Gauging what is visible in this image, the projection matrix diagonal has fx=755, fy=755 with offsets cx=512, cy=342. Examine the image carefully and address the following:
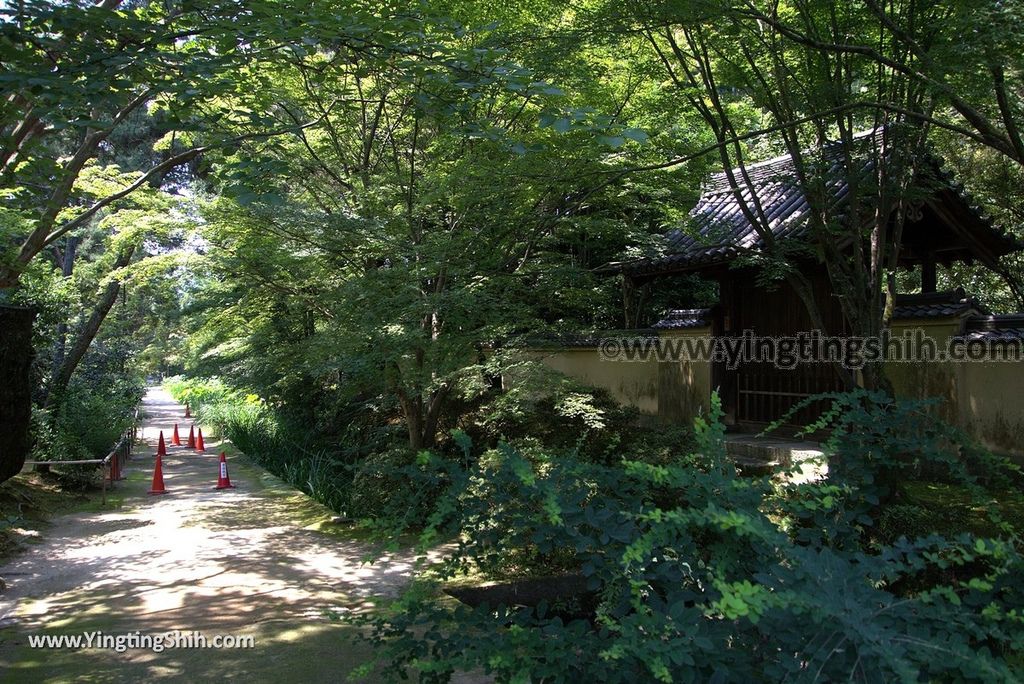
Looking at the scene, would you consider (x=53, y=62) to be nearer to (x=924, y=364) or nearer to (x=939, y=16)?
(x=939, y=16)

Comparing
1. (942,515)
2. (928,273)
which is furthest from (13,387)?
(928,273)

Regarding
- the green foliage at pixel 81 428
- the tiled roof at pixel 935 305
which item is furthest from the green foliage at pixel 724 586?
the green foliage at pixel 81 428

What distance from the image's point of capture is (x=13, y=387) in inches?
161

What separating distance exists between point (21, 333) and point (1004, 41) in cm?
650

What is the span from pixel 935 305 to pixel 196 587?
25.0 ft

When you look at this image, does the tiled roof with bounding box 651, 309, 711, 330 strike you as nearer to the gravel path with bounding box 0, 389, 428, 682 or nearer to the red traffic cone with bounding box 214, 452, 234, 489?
the gravel path with bounding box 0, 389, 428, 682

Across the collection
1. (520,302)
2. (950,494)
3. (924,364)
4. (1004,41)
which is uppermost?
(1004,41)

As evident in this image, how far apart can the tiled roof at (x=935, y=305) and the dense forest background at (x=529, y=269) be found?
73cm

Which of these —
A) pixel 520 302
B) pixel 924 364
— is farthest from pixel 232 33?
pixel 924 364

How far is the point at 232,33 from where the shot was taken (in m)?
4.41

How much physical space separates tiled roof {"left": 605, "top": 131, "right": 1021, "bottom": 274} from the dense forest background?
0.30 m

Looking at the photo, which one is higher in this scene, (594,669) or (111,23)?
(111,23)

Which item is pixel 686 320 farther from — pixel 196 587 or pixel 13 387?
pixel 13 387

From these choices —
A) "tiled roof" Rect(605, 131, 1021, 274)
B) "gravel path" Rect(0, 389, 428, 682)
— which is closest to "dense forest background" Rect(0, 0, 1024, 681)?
"tiled roof" Rect(605, 131, 1021, 274)
